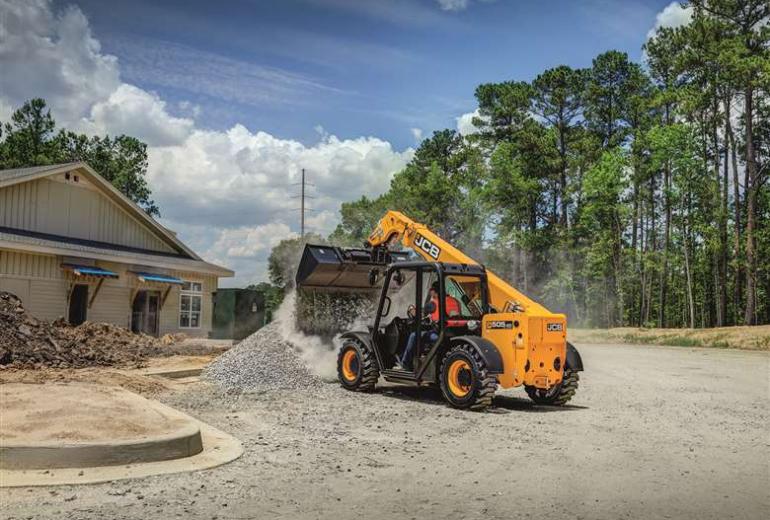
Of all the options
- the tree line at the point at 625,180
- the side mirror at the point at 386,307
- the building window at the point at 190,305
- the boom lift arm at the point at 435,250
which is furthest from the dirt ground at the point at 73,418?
the tree line at the point at 625,180

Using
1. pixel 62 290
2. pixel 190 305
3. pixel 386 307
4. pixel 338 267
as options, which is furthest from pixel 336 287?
pixel 190 305

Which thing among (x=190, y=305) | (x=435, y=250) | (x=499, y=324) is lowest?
(x=499, y=324)

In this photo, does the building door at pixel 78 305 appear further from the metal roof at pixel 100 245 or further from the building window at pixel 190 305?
the building window at pixel 190 305

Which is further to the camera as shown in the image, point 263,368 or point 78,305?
point 78,305

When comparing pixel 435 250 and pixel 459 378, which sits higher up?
pixel 435 250

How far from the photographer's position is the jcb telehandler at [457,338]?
10703mm

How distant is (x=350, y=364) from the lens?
1310 cm

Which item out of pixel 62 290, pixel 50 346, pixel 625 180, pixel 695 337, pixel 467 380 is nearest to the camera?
pixel 467 380

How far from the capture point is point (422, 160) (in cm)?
6397

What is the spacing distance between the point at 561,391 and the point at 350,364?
3.80m

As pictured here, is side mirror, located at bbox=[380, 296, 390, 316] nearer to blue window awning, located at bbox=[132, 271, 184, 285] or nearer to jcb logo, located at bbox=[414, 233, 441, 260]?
A: jcb logo, located at bbox=[414, 233, 441, 260]

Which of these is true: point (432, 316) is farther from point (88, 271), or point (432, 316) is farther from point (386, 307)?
point (88, 271)

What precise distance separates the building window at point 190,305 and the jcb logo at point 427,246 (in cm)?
1732

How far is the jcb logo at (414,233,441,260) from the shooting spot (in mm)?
13578
